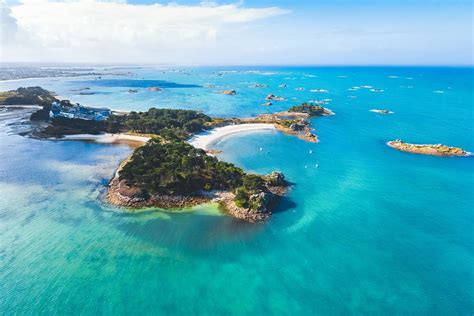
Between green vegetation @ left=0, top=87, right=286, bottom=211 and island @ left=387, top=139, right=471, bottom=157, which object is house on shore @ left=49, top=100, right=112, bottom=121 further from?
island @ left=387, top=139, right=471, bottom=157

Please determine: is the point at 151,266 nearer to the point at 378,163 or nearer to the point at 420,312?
the point at 420,312

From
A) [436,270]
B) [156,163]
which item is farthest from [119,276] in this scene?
[436,270]

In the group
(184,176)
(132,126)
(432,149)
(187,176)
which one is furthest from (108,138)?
(432,149)

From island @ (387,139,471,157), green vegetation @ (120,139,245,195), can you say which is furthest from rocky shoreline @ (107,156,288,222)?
island @ (387,139,471,157)

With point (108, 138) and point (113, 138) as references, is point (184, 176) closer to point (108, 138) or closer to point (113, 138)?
point (113, 138)

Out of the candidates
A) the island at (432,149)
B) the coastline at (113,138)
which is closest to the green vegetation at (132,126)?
the coastline at (113,138)

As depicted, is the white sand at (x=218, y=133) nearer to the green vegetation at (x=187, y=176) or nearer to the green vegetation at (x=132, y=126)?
the green vegetation at (x=132, y=126)
